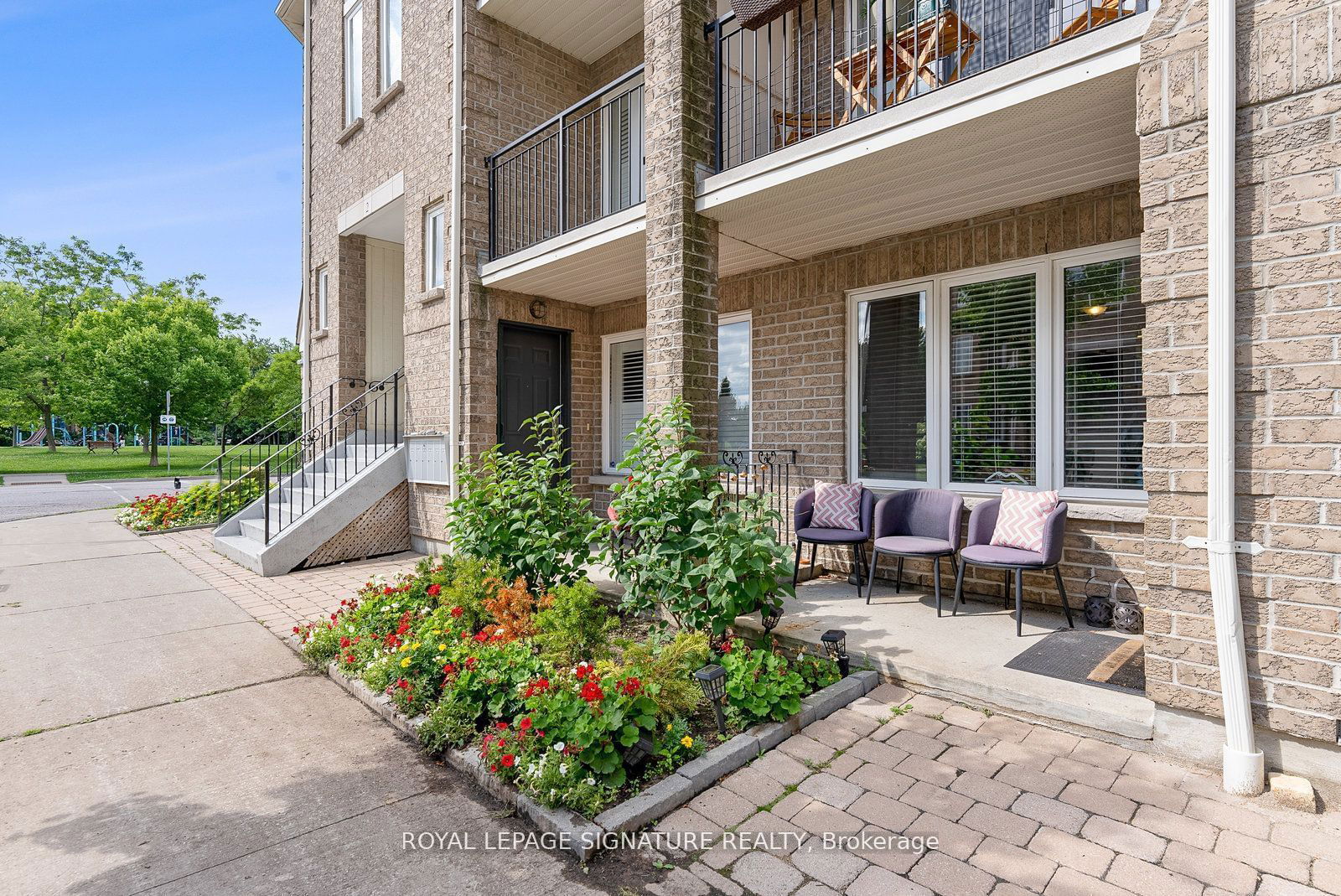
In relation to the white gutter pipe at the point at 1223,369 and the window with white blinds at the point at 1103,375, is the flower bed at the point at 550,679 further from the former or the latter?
the window with white blinds at the point at 1103,375

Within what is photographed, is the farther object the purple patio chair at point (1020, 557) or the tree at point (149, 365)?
the tree at point (149, 365)

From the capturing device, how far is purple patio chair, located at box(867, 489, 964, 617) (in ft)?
14.9

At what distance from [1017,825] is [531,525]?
325cm

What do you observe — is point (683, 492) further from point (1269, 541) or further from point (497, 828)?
point (1269, 541)

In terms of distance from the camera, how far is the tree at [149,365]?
2117 centimetres

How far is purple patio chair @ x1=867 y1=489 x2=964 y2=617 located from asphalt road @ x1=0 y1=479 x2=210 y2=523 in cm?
1364

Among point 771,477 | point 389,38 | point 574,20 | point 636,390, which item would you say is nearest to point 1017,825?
point 771,477

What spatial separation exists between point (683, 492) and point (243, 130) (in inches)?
807

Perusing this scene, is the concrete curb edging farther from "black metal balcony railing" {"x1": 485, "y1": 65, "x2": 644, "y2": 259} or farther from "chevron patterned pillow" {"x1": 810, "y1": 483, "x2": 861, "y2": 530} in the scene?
"black metal balcony railing" {"x1": 485, "y1": 65, "x2": 644, "y2": 259}

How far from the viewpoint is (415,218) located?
7.64 metres

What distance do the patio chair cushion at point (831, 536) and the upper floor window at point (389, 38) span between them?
25.9 feet

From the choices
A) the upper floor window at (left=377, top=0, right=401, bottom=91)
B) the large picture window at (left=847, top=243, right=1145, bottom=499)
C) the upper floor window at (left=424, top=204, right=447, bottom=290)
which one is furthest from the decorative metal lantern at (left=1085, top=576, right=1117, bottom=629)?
the upper floor window at (left=377, top=0, right=401, bottom=91)

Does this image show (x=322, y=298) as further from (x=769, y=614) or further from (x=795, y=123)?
(x=769, y=614)

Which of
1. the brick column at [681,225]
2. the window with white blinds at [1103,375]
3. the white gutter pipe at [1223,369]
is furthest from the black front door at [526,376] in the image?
the white gutter pipe at [1223,369]
